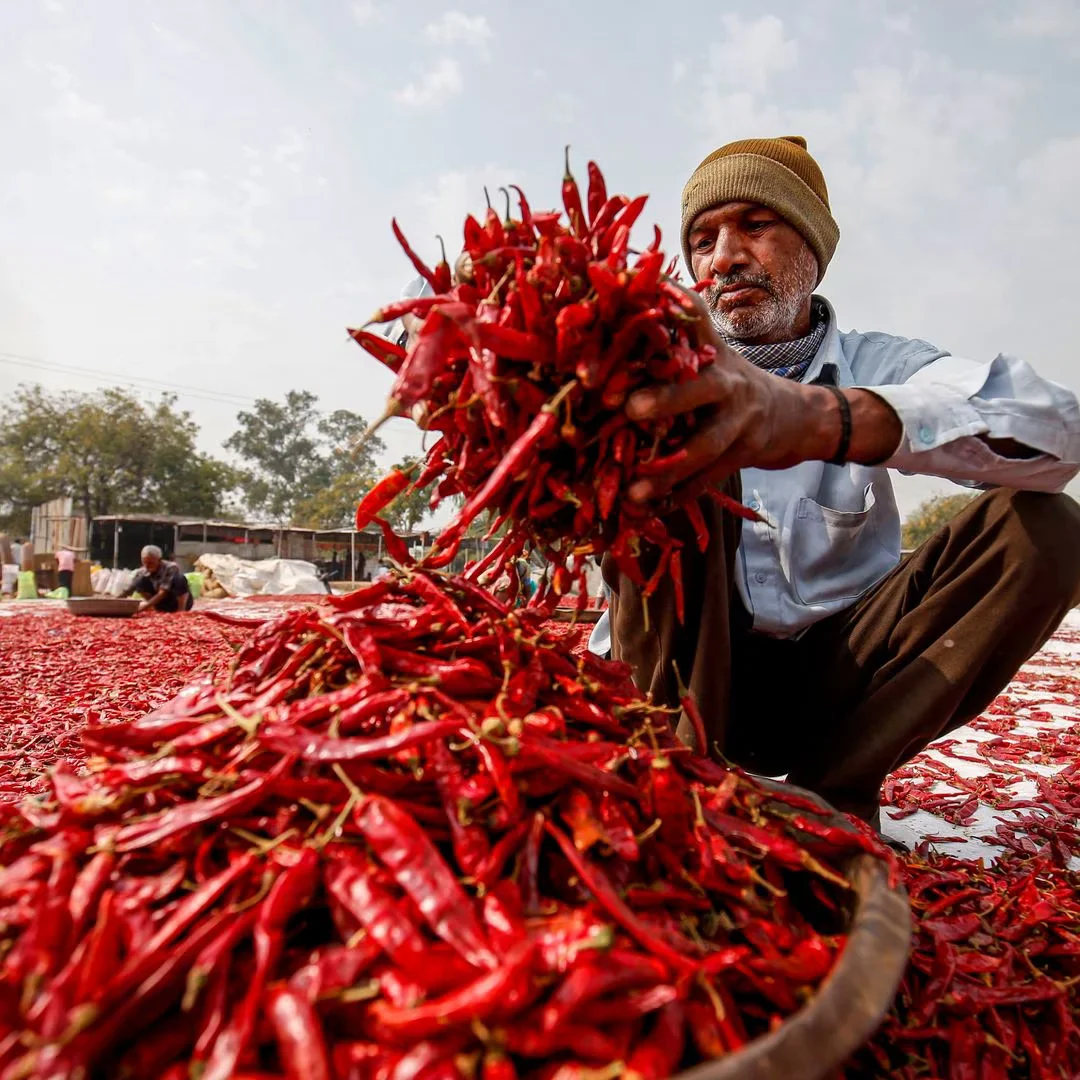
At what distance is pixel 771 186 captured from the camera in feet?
11.8

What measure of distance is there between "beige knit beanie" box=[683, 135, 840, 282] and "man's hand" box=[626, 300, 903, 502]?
1.73 meters

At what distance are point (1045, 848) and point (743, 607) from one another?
4.70 ft

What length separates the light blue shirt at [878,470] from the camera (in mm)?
2449

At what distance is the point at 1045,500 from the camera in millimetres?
2627

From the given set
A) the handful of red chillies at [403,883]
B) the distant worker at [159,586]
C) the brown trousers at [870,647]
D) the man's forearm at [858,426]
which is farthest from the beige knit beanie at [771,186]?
the distant worker at [159,586]

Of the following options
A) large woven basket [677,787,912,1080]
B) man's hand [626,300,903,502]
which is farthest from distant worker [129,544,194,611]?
large woven basket [677,787,912,1080]

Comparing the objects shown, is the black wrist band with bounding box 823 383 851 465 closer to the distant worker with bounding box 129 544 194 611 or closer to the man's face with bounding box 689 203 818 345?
the man's face with bounding box 689 203 818 345

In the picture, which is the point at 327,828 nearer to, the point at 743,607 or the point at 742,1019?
the point at 742,1019

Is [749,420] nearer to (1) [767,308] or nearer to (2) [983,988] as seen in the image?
(2) [983,988]

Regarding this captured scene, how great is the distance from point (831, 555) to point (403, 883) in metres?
2.53

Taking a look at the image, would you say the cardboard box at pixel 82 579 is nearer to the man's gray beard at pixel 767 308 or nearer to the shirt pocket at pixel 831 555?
the man's gray beard at pixel 767 308

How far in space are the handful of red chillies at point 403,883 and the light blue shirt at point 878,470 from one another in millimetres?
1356

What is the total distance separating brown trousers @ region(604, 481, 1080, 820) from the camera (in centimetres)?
258

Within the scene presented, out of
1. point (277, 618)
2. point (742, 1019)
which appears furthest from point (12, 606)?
point (742, 1019)
